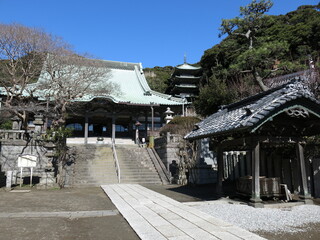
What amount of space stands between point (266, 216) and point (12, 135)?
1632 centimetres

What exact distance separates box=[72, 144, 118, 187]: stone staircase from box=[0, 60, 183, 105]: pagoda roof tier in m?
4.68

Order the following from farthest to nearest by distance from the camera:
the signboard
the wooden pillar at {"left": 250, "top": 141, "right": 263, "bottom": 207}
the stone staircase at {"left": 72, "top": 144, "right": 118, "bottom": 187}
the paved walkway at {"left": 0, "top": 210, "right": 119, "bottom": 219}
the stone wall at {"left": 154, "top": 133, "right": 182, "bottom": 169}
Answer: the stone wall at {"left": 154, "top": 133, "right": 182, "bottom": 169}
the stone staircase at {"left": 72, "top": 144, "right": 118, "bottom": 187}
the signboard
the wooden pillar at {"left": 250, "top": 141, "right": 263, "bottom": 207}
the paved walkway at {"left": 0, "top": 210, "right": 119, "bottom": 219}

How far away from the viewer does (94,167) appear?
15.2 metres

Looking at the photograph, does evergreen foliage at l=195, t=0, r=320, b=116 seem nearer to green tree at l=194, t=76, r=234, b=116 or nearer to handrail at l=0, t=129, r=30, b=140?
green tree at l=194, t=76, r=234, b=116

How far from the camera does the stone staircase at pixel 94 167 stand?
13461mm

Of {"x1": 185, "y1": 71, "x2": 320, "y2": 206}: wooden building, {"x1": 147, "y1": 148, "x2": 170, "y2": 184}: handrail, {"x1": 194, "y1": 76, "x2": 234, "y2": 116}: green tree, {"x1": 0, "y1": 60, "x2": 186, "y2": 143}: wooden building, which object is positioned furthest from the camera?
{"x1": 0, "y1": 60, "x2": 186, "y2": 143}: wooden building

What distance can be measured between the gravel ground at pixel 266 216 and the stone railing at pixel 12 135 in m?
13.8

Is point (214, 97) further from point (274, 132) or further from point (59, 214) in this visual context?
point (59, 214)

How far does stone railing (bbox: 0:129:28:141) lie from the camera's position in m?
15.9

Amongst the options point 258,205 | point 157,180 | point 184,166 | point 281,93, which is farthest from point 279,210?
point 157,180

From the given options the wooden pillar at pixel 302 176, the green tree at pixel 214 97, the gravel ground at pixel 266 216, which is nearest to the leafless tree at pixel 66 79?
the green tree at pixel 214 97

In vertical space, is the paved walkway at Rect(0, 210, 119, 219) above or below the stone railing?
below

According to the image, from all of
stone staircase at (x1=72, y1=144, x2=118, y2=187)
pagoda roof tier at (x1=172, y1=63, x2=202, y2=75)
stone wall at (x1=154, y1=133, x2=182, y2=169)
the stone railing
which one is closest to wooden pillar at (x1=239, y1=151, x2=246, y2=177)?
stone wall at (x1=154, y1=133, x2=182, y2=169)

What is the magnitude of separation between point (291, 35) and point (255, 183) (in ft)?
112
